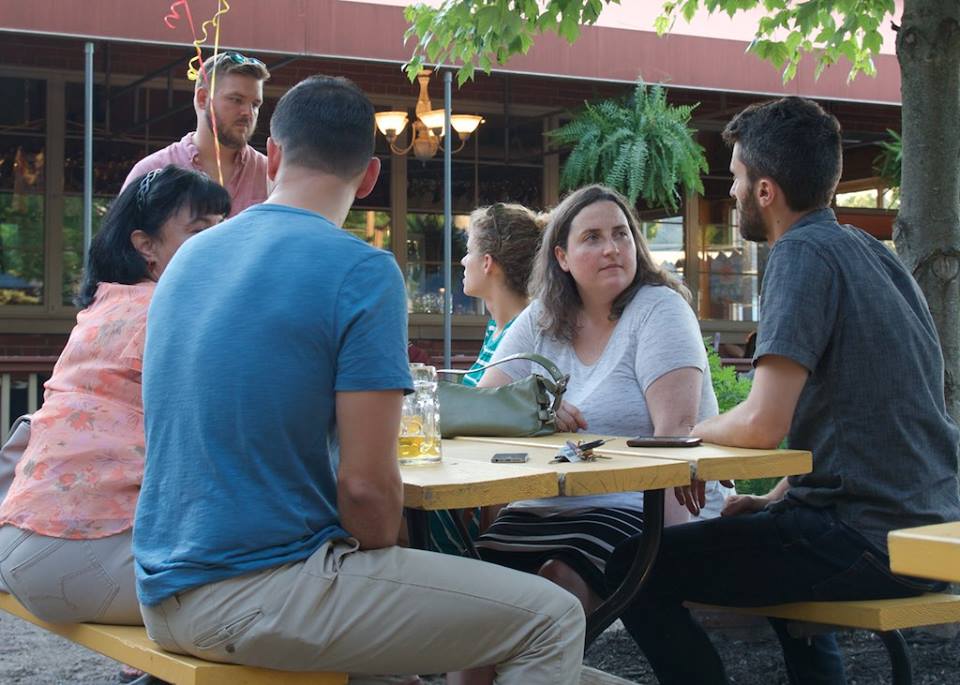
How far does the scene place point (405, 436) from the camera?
8.97 ft

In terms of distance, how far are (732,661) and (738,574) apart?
1.61 m

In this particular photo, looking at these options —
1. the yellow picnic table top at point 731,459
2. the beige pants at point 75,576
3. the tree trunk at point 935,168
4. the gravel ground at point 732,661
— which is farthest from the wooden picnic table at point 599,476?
the tree trunk at point 935,168

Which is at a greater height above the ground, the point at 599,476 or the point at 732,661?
the point at 599,476

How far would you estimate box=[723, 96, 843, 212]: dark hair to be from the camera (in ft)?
9.32

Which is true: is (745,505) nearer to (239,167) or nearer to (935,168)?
(935,168)

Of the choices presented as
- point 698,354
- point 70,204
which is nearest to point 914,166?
point 698,354

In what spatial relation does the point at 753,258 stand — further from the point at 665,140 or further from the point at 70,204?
the point at 70,204

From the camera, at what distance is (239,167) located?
178 inches

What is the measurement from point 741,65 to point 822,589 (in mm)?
7017

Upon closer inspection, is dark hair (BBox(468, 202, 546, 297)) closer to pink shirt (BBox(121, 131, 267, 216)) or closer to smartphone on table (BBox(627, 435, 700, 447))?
pink shirt (BBox(121, 131, 267, 216))

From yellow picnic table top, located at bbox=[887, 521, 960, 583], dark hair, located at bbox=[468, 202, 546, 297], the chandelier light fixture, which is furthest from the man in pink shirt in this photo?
the chandelier light fixture

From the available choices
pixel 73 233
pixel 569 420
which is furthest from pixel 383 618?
pixel 73 233

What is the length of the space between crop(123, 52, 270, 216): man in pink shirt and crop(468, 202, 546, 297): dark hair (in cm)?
86

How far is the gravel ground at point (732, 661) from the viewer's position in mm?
4105
